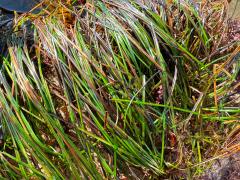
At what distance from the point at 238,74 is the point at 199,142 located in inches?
17.1

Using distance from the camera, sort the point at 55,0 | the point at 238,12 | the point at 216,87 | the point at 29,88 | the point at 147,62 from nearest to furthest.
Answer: the point at 29,88
the point at 147,62
the point at 216,87
the point at 55,0
the point at 238,12

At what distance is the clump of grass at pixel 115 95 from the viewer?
1920 mm

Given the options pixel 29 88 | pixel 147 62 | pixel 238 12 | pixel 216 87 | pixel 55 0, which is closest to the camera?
pixel 29 88

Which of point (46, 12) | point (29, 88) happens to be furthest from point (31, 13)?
point (29, 88)

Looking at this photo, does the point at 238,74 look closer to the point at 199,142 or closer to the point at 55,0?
the point at 199,142

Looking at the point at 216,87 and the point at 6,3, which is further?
the point at 6,3

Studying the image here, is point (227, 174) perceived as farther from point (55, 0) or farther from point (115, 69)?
point (55, 0)

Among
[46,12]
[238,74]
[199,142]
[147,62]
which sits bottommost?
[199,142]

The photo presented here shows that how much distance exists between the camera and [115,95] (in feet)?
6.46

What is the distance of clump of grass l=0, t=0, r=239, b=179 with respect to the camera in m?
1.92

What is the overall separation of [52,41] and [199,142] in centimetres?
84

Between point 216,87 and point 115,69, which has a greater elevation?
point 115,69

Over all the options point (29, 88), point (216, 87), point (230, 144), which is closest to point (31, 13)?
point (29, 88)

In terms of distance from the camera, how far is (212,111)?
217cm
